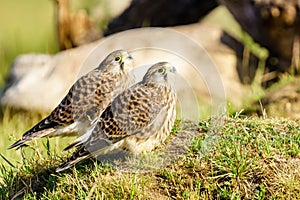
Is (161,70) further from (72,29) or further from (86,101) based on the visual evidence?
(72,29)

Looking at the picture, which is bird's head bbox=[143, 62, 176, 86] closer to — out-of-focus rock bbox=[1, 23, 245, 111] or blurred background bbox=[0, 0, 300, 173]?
blurred background bbox=[0, 0, 300, 173]

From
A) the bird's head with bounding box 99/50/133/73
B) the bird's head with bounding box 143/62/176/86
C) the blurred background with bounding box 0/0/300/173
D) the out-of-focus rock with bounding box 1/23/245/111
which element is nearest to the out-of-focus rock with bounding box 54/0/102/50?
the blurred background with bounding box 0/0/300/173

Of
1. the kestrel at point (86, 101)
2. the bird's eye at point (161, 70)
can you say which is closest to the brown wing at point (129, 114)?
the bird's eye at point (161, 70)

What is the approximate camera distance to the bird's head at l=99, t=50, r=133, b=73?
6043 millimetres

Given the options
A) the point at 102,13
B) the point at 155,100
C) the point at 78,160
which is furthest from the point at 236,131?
the point at 102,13

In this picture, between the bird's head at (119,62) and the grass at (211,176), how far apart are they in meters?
0.87

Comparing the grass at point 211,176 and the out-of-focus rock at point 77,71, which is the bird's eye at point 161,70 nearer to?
the grass at point 211,176

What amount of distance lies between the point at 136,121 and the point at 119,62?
0.81 metres

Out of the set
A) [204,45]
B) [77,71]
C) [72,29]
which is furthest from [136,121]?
[72,29]

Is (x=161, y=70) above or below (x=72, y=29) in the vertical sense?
above

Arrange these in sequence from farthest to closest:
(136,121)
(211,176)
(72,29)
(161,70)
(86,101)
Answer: (72,29), (86,101), (161,70), (136,121), (211,176)

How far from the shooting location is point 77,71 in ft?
33.2

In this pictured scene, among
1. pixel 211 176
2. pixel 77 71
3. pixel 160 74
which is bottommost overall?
pixel 77 71

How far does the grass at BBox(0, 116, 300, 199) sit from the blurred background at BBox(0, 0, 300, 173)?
266cm
